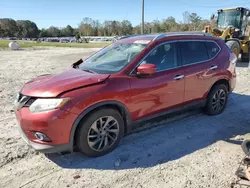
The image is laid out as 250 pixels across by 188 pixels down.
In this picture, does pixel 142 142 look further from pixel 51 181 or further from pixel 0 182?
pixel 0 182

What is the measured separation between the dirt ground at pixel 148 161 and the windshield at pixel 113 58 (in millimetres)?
1256

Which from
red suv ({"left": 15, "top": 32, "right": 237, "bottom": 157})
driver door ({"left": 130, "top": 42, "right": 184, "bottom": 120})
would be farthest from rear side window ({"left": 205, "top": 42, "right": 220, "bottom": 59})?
driver door ({"left": 130, "top": 42, "right": 184, "bottom": 120})

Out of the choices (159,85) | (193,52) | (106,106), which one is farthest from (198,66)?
(106,106)

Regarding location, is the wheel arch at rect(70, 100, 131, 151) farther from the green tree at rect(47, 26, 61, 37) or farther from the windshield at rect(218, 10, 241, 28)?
the green tree at rect(47, 26, 61, 37)

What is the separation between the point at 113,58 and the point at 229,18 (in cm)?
1285

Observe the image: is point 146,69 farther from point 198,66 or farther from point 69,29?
point 69,29

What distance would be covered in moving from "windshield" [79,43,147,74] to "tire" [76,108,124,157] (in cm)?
72

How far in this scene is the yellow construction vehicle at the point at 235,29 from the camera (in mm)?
13508

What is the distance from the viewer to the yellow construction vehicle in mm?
13508

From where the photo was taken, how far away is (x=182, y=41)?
4512 mm

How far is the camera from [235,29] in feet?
45.7

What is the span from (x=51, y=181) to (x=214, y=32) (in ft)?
44.4

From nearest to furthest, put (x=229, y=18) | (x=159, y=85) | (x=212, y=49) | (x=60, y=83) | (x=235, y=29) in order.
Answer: (x=60, y=83) < (x=159, y=85) < (x=212, y=49) < (x=235, y=29) < (x=229, y=18)

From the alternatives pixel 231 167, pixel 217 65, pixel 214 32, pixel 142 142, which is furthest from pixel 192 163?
pixel 214 32
